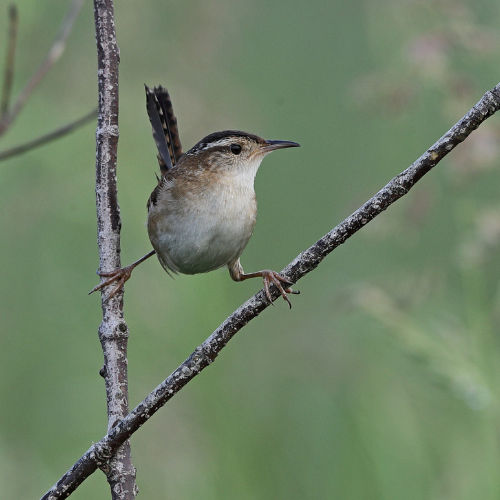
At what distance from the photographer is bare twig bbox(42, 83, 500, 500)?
1562mm

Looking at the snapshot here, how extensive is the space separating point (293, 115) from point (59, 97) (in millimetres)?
1419

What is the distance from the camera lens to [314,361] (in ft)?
13.8

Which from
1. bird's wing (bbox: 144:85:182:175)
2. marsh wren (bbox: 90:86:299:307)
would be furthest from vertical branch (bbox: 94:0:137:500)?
bird's wing (bbox: 144:85:182:175)

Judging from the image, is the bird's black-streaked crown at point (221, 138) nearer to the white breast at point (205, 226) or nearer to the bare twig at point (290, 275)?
the white breast at point (205, 226)

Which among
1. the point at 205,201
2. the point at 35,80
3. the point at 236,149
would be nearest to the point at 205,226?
the point at 205,201

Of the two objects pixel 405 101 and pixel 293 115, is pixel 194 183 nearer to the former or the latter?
pixel 405 101

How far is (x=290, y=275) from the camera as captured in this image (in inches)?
66.4

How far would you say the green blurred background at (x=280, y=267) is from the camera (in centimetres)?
344

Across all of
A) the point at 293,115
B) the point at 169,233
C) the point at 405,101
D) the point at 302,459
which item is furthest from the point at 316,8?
the point at 302,459

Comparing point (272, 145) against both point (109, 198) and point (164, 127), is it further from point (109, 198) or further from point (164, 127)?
point (109, 198)

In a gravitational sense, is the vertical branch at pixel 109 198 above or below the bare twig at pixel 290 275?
above

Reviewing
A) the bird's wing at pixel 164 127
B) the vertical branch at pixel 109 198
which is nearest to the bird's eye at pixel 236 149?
the bird's wing at pixel 164 127

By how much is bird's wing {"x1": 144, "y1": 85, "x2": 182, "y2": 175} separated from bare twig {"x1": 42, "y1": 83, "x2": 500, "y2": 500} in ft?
6.43

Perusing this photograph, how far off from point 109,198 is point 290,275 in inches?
23.7
